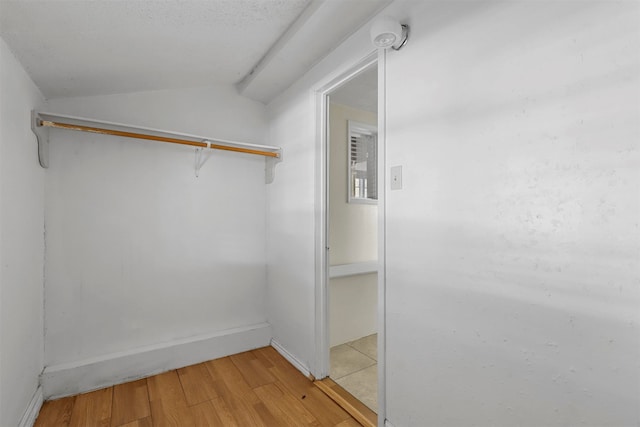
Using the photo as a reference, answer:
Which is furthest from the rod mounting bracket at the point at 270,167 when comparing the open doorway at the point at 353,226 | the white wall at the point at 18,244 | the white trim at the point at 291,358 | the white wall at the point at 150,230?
the white wall at the point at 18,244

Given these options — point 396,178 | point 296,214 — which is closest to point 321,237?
point 296,214

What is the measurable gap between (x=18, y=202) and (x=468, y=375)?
2.22 m

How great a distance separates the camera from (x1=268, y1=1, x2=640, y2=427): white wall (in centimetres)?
83

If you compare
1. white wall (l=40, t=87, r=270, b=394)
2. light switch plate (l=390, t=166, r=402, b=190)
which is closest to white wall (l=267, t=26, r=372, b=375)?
white wall (l=40, t=87, r=270, b=394)

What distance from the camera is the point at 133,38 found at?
5.00ft

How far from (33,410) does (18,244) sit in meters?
0.97

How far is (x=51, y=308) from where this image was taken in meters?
1.94

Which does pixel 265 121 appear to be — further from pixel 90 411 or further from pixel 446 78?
pixel 90 411

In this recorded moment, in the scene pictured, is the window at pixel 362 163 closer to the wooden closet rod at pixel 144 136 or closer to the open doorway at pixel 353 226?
the open doorway at pixel 353 226

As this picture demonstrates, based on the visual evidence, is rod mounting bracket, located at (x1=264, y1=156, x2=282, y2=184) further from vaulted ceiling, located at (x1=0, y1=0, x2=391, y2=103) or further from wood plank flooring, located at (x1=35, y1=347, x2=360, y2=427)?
wood plank flooring, located at (x1=35, y1=347, x2=360, y2=427)

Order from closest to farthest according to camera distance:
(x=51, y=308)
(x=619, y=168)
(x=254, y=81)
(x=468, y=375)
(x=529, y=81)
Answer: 1. (x=619, y=168)
2. (x=529, y=81)
3. (x=468, y=375)
4. (x=51, y=308)
5. (x=254, y=81)

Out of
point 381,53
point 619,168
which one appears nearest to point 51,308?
point 381,53

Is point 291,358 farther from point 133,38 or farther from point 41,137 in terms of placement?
point 133,38

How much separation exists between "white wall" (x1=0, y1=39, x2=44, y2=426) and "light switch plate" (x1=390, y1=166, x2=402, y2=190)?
1.75 meters
